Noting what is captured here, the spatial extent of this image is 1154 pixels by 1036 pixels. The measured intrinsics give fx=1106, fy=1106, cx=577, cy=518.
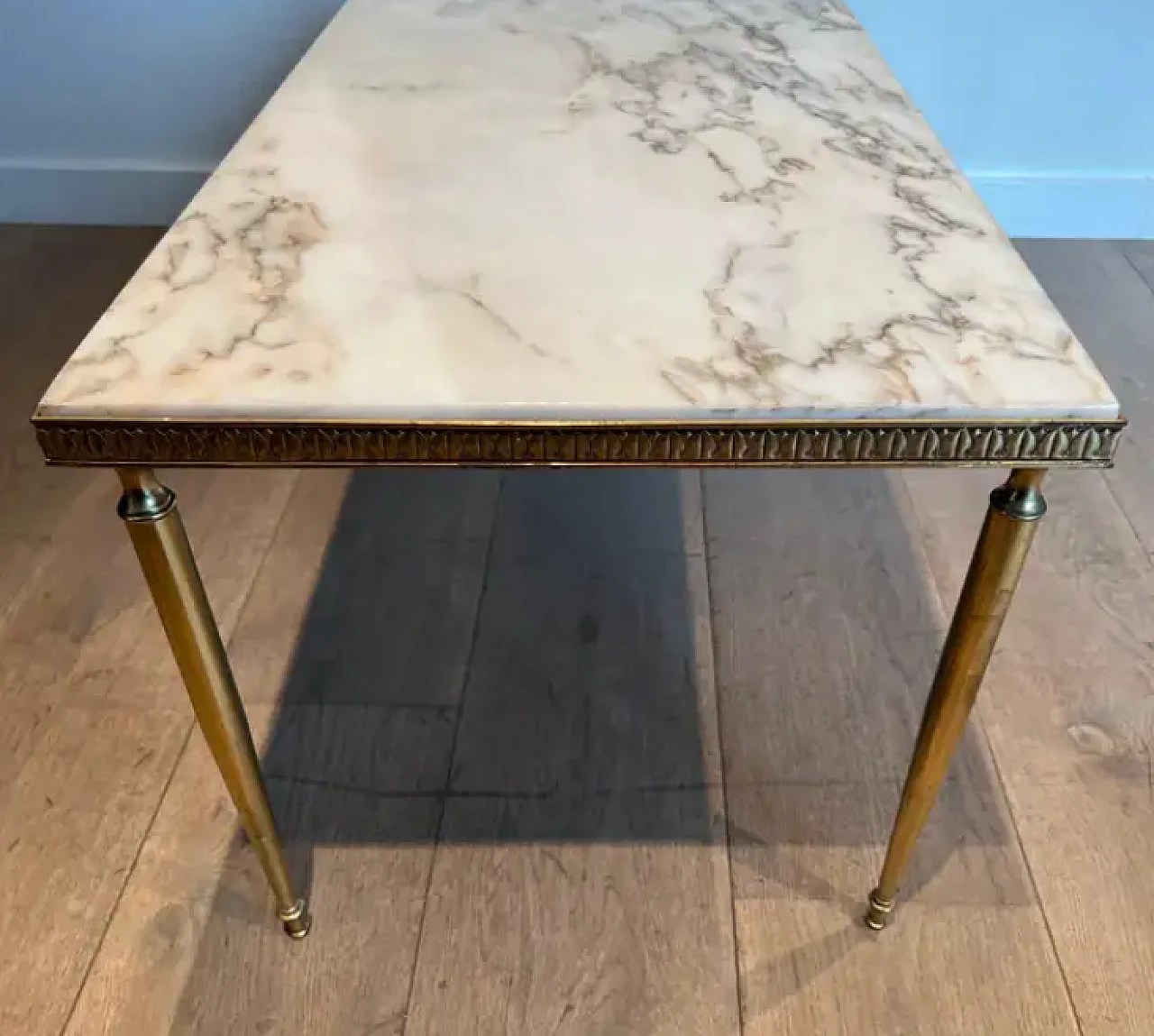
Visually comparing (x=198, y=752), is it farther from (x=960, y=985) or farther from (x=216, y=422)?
(x=960, y=985)

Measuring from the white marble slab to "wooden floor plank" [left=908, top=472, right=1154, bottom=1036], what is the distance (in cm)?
55

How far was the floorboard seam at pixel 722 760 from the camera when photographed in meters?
0.96

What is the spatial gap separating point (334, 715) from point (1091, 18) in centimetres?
174

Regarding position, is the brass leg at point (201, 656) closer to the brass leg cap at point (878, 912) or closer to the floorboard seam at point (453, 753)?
the floorboard seam at point (453, 753)

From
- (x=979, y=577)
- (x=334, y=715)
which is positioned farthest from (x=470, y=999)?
(x=979, y=577)

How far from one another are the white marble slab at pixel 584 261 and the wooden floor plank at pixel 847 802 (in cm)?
54

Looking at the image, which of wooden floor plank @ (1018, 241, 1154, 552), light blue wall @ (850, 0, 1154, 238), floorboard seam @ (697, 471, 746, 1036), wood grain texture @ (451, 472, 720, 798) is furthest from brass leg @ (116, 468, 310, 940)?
light blue wall @ (850, 0, 1154, 238)

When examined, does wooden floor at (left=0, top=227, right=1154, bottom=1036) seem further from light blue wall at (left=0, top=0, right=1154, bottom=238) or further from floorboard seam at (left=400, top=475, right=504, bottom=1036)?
light blue wall at (left=0, top=0, right=1154, bottom=238)

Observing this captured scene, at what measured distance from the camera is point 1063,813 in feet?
3.61

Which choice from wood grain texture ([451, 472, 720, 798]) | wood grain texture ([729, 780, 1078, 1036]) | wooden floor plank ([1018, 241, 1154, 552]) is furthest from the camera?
wooden floor plank ([1018, 241, 1154, 552])

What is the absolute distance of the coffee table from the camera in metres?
0.70

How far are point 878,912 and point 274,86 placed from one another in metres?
1.75

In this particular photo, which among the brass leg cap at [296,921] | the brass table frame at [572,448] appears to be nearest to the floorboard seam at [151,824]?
the brass leg cap at [296,921]

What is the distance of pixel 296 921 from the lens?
99 centimetres
